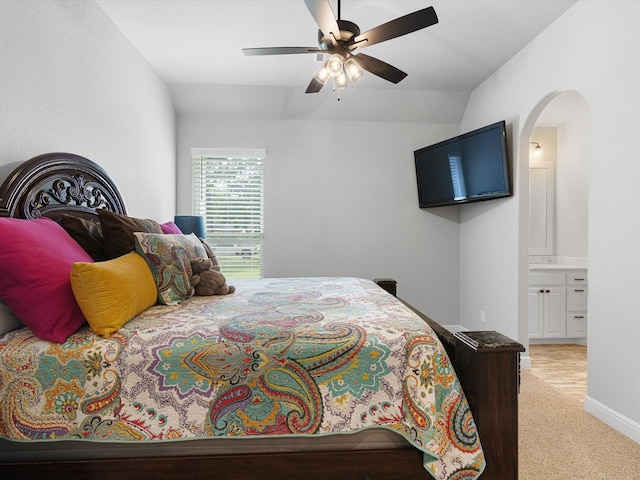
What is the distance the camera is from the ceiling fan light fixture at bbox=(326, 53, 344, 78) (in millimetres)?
2201

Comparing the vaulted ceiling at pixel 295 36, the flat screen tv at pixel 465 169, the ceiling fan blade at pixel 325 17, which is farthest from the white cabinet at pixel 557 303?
the ceiling fan blade at pixel 325 17

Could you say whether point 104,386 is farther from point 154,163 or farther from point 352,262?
point 352,262

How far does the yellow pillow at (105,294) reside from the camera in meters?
1.42

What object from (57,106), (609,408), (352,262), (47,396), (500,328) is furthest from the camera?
(352,262)

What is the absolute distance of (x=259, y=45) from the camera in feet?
10.5

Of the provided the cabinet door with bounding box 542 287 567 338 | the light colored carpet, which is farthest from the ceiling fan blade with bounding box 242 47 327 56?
the cabinet door with bounding box 542 287 567 338

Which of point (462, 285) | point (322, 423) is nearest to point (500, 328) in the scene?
point (462, 285)

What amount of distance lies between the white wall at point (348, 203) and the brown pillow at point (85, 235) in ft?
7.88

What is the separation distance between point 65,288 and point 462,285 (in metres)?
4.12

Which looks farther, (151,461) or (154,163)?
(154,163)

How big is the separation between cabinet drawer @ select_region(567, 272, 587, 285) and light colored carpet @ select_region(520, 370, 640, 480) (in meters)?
1.79

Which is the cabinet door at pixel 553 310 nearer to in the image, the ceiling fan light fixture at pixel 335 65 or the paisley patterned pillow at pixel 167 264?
the ceiling fan light fixture at pixel 335 65

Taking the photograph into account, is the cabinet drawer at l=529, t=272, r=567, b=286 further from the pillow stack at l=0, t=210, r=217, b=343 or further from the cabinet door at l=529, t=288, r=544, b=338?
the pillow stack at l=0, t=210, r=217, b=343

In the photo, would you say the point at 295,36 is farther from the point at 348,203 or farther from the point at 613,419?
the point at 613,419
